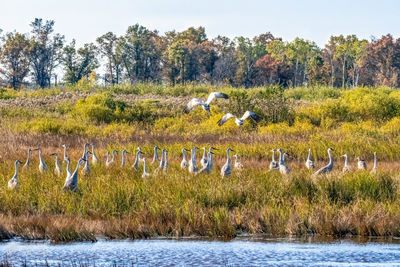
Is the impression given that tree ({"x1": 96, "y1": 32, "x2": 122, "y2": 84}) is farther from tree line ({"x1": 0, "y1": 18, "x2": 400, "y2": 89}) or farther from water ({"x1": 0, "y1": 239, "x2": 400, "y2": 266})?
water ({"x1": 0, "y1": 239, "x2": 400, "y2": 266})

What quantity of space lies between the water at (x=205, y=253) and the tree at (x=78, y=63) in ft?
192

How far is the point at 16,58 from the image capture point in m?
69.0

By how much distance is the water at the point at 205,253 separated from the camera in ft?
36.2

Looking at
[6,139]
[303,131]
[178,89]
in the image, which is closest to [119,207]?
[6,139]

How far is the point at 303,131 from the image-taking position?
105 feet

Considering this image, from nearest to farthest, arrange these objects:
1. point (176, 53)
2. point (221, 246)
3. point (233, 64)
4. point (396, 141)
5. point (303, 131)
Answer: point (221, 246) → point (396, 141) → point (303, 131) → point (176, 53) → point (233, 64)

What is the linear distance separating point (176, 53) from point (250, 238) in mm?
56995

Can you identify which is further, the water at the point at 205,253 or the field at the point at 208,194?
the field at the point at 208,194

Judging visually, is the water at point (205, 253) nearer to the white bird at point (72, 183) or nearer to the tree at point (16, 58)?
the white bird at point (72, 183)

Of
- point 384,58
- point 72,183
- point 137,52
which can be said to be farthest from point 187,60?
point 72,183

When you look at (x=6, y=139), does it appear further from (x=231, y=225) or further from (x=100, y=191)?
(x=231, y=225)

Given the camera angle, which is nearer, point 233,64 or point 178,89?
point 178,89

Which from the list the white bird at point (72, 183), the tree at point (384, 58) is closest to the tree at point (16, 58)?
the tree at point (384, 58)

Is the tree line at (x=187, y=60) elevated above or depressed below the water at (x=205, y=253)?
above
